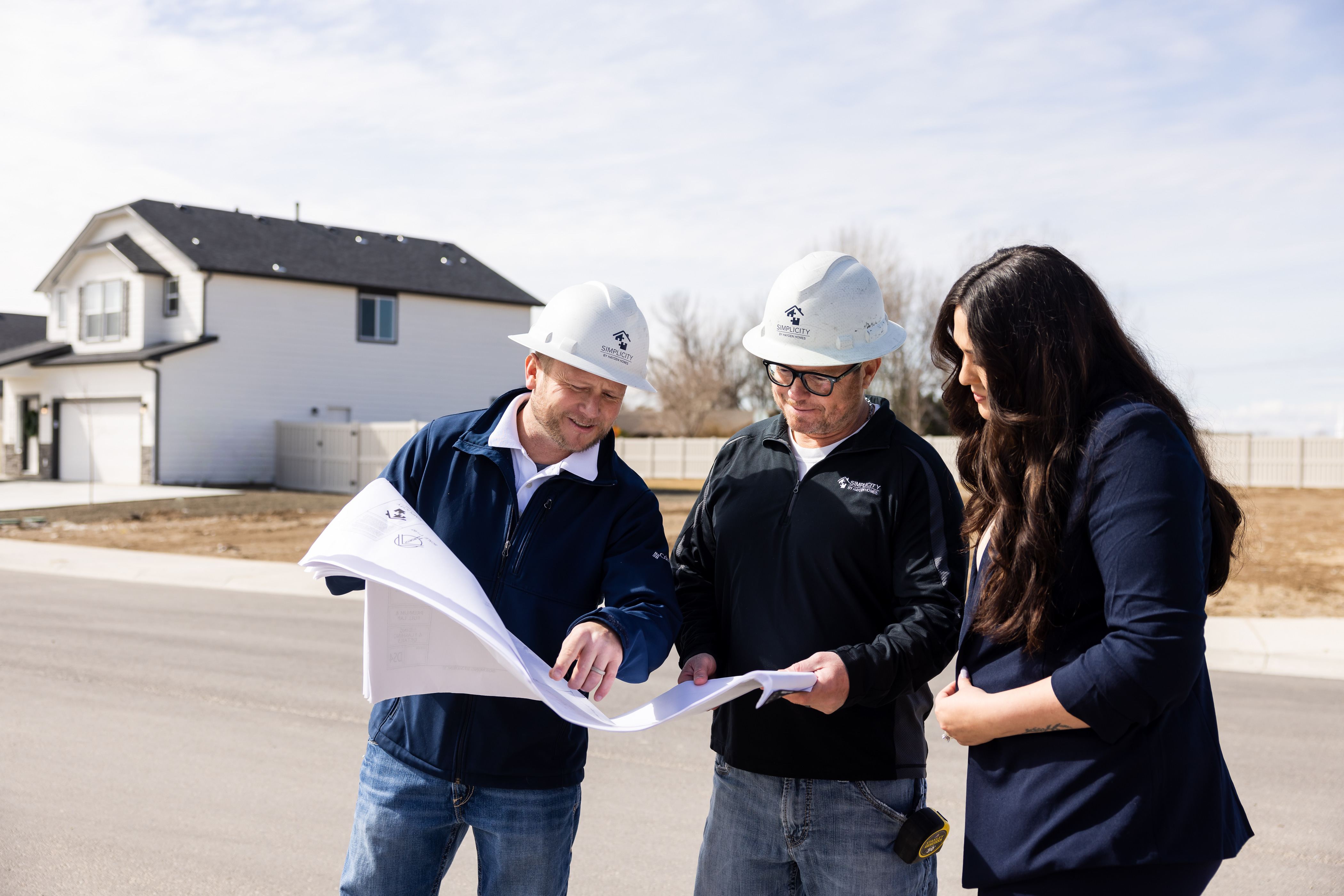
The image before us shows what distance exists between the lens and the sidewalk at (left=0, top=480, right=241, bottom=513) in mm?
25094

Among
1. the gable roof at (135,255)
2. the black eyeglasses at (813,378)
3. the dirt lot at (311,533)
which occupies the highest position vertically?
the gable roof at (135,255)

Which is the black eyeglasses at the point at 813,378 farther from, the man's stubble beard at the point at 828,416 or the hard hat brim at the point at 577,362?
the hard hat brim at the point at 577,362

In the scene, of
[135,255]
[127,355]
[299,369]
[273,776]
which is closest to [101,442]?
[127,355]

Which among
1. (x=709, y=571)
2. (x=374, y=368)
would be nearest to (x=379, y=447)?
(x=374, y=368)

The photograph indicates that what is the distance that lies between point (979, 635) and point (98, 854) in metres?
4.25

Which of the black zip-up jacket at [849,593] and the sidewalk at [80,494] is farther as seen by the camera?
the sidewalk at [80,494]

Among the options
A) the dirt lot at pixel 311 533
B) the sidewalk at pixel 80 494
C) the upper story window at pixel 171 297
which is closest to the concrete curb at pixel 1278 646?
the dirt lot at pixel 311 533

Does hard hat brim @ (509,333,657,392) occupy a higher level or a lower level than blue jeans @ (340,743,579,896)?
higher

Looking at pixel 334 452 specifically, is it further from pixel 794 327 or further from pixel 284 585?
pixel 794 327

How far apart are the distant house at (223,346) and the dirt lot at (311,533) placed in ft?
13.5

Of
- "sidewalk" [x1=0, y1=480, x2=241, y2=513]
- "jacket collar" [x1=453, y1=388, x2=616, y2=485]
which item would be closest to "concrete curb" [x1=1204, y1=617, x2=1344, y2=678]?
"jacket collar" [x1=453, y1=388, x2=616, y2=485]

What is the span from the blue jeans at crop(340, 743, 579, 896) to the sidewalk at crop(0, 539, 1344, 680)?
5.17 meters

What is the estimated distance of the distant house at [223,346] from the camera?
30.7 metres

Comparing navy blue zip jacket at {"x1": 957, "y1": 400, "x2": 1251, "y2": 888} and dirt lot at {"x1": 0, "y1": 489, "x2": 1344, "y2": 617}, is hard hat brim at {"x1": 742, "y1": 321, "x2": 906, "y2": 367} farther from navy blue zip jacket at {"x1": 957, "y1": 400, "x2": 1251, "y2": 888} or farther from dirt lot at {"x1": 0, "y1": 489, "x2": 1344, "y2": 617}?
dirt lot at {"x1": 0, "y1": 489, "x2": 1344, "y2": 617}
